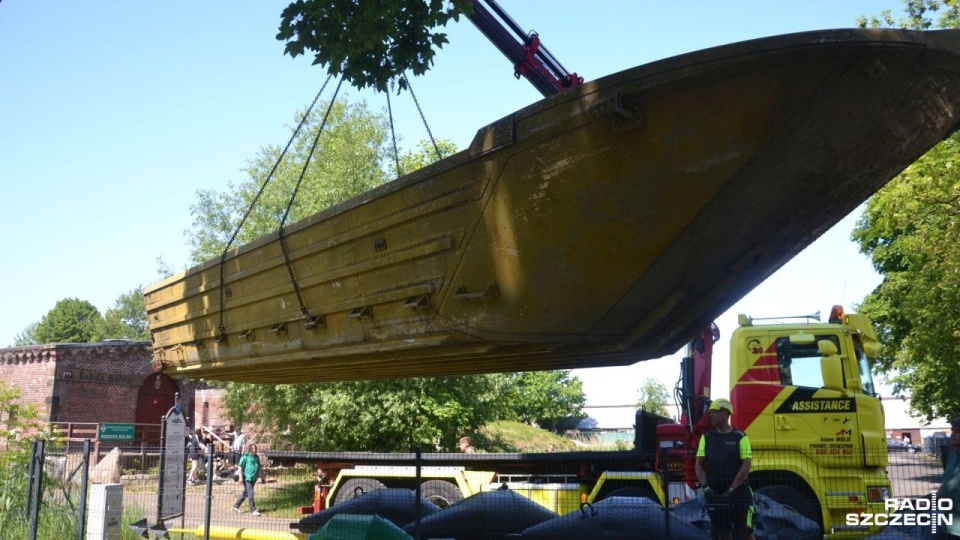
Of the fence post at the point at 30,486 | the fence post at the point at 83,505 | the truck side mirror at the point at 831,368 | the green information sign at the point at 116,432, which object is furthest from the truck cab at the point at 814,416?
the green information sign at the point at 116,432

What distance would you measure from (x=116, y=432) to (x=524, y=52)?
810 inches

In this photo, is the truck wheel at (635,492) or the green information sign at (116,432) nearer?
the truck wheel at (635,492)

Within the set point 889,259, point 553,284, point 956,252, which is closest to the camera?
point 553,284

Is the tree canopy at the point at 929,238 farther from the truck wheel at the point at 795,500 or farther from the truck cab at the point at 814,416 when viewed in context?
the truck wheel at the point at 795,500

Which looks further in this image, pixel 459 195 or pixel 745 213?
pixel 459 195

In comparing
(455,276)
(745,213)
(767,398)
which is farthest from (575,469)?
(745,213)

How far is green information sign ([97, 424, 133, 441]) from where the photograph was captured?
24703mm

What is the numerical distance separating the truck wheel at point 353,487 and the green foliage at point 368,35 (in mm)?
6800

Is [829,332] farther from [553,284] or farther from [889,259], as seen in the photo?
[889,259]

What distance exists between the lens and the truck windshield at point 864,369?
8.99 m

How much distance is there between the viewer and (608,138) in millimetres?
4414

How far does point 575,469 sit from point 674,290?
6.51 meters

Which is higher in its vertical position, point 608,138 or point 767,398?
point 608,138

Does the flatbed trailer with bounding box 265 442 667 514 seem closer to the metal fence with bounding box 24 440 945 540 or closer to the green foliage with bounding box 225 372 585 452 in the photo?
the metal fence with bounding box 24 440 945 540
